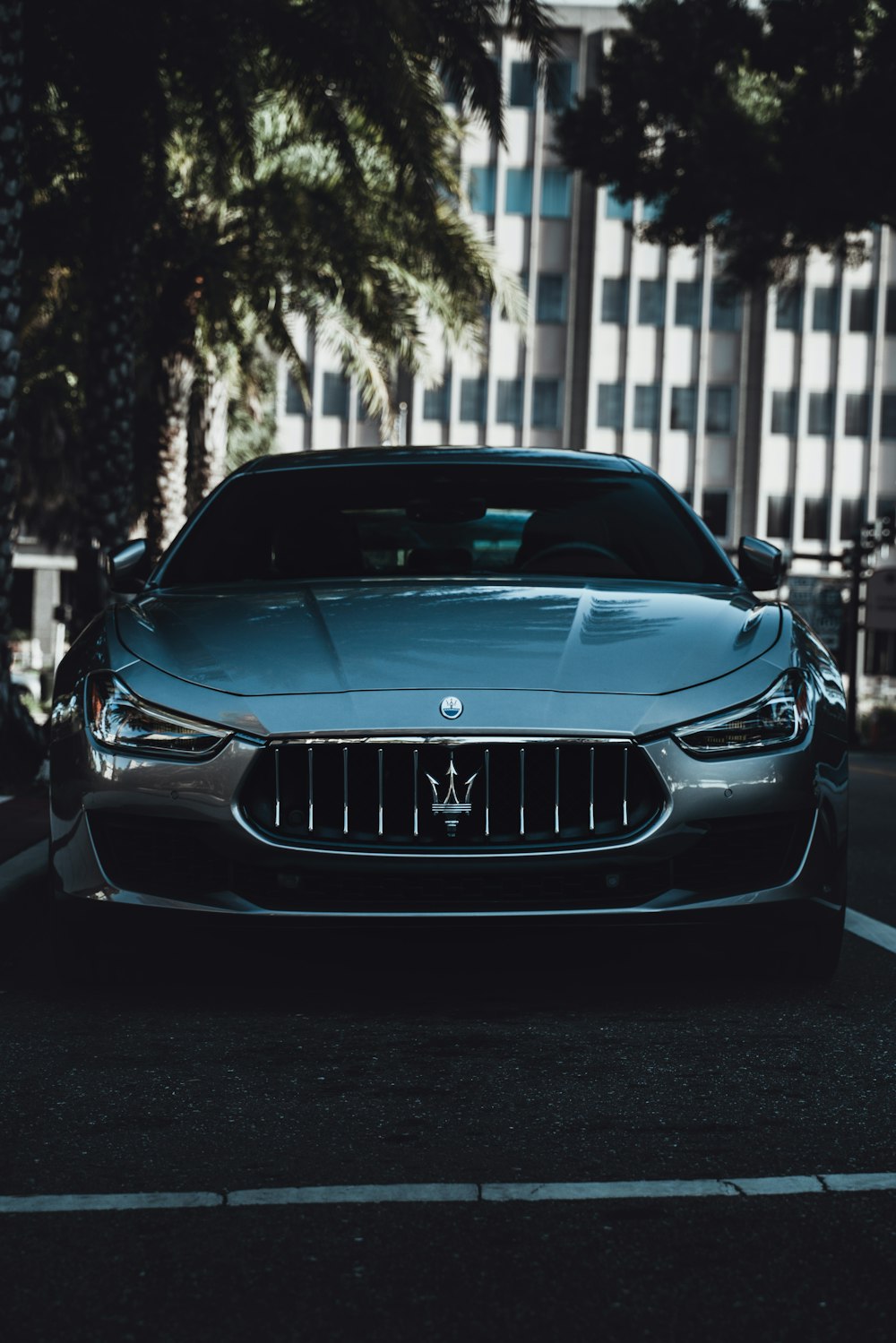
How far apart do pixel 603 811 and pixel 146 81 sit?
10.0 meters

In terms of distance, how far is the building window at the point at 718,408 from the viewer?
186 ft

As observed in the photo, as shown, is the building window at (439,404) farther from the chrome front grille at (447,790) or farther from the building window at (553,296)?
the chrome front grille at (447,790)

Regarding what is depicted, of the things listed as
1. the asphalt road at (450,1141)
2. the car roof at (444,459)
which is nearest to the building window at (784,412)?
the car roof at (444,459)

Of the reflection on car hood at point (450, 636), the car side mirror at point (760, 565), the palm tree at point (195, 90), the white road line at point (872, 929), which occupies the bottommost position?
the white road line at point (872, 929)

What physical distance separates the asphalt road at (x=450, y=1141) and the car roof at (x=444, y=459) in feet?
5.77

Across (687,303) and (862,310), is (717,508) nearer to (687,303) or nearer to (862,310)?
(687,303)

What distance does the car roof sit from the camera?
6.22 metres

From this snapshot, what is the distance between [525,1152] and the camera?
3.42m

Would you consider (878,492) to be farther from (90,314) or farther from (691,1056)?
(691,1056)

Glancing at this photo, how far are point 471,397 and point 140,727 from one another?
53225 mm

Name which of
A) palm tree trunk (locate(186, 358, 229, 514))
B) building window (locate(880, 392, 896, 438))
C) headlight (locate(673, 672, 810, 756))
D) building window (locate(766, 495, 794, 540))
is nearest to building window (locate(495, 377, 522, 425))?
building window (locate(766, 495, 794, 540))

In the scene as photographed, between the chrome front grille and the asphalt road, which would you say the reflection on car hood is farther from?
the asphalt road

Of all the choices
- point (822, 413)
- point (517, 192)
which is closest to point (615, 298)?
point (517, 192)

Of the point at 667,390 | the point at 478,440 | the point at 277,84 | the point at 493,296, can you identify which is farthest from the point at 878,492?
the point at 277,84
